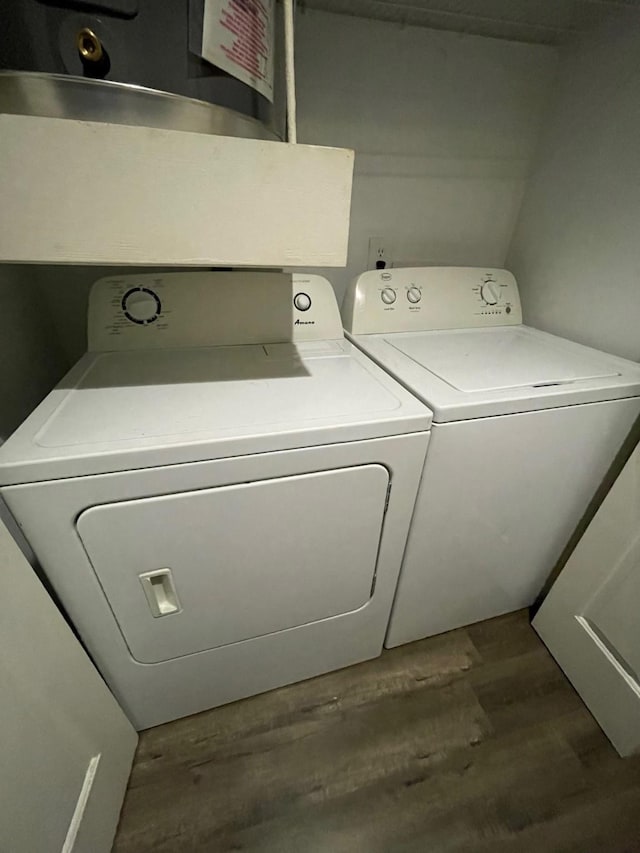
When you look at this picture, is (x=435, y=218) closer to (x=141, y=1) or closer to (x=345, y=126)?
(x=345, y=126)

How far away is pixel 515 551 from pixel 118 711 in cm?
119

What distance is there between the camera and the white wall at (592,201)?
110cm

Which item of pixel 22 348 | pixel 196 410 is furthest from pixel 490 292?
pixel 22 348

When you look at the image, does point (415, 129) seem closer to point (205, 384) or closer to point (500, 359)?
point (500, 359)

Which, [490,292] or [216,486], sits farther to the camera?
[490,292]

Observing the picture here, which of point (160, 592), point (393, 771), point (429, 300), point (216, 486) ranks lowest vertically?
point (393, 771)

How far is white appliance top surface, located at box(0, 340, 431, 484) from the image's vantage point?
24.2 inches

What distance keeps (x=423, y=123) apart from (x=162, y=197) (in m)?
1.20

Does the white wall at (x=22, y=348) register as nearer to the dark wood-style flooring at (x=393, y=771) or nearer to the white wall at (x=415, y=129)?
the white wall at (x=415, y=129)

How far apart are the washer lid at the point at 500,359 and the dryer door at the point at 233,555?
1.23ft

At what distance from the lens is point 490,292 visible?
1.38 m

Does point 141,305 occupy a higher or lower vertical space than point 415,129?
lower

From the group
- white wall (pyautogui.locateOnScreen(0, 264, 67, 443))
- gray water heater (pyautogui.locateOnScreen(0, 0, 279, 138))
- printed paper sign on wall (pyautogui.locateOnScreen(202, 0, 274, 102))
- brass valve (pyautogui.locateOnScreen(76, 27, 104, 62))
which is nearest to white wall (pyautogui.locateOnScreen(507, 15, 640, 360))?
printed paper sign on wall (pyautogui.locateOnScreen(202, 0, 274, 102))

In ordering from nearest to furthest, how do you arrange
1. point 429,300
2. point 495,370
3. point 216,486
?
point 216,486 → point 495,370 → point 429,300
